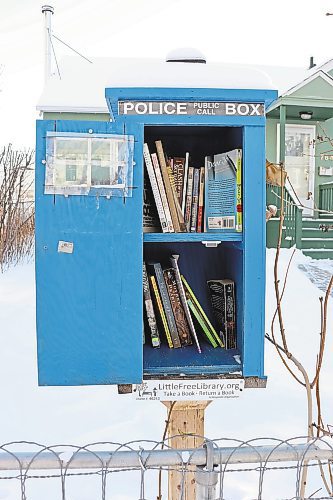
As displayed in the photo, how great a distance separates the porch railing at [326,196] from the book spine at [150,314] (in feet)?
25.8

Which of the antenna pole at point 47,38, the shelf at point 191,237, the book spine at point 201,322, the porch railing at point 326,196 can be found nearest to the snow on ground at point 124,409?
the book spine at point 201,322

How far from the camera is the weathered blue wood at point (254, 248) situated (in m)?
1.60

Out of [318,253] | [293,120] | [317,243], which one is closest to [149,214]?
[318,253]

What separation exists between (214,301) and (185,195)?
1.59 ft

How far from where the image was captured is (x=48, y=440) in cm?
344

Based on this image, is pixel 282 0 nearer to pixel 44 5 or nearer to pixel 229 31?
pixel 229 31

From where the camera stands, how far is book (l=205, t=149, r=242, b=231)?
1667 mm

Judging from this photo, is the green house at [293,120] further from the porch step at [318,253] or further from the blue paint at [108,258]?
the blue paint at [108,258]

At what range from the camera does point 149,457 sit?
1.15 meters

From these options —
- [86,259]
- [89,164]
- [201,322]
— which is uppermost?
[89,164]

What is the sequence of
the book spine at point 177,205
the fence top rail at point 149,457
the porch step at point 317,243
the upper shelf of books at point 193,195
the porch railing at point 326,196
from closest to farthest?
1. the fence top rail at point 149,457
2. the upper shelf of books at point 193,195
3. the book spine at point 177,205
4. the porch step at point 317,243
5. the porch railing at point 326,196

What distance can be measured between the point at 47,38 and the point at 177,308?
8.86m

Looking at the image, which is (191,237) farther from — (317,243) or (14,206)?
(317,243)

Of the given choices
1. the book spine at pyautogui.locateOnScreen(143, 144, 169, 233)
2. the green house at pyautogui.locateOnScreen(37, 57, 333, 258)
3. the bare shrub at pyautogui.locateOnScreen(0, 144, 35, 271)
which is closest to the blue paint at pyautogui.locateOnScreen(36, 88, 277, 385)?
the book spine at pyautogui.locateOnScreen(143, 144, 169, 233)
